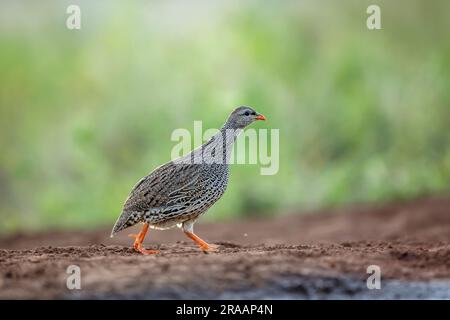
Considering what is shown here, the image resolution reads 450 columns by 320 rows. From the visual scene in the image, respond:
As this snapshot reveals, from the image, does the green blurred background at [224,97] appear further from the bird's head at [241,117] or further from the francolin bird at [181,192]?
the francolin bird at [181,192]

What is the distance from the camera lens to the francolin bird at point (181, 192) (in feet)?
22.7

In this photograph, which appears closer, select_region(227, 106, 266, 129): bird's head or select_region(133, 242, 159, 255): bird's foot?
select_region(133, 242, 159, 255): bird's foot

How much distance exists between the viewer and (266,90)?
15.6 metres

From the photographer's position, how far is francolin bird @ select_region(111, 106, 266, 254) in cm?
691

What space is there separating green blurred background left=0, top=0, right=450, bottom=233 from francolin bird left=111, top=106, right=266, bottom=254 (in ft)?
22.9

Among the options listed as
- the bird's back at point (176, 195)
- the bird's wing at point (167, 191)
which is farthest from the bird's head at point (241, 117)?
the bird's wing at point (167, 191)

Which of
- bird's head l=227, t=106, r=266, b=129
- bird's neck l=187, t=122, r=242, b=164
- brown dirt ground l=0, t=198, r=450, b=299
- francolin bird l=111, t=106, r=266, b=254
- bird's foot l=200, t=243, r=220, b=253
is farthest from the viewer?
bird's head l=227, t=106, r=266, b=129

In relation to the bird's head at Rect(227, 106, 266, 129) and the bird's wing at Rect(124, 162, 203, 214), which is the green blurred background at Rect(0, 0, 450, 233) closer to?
the bird's head at Rect(227, 106, 266, 129)

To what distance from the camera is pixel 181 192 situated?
22.7 ft

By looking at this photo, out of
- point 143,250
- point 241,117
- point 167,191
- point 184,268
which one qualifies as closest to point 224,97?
point 241,117

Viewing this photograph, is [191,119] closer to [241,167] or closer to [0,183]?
[241,167]

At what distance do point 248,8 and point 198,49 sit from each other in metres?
1.75

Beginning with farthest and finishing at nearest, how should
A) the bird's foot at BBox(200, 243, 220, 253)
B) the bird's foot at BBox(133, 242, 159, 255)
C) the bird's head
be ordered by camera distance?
the bird's head < the bird's foot at BBox(200, 243, 220, 253) < the bird's foot at BBox(133, 242, 159, 255)

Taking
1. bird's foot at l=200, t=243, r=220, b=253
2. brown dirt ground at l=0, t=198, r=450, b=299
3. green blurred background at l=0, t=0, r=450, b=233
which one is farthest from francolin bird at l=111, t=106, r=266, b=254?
green blurred background at l=0, t=0, r=450, b=233
